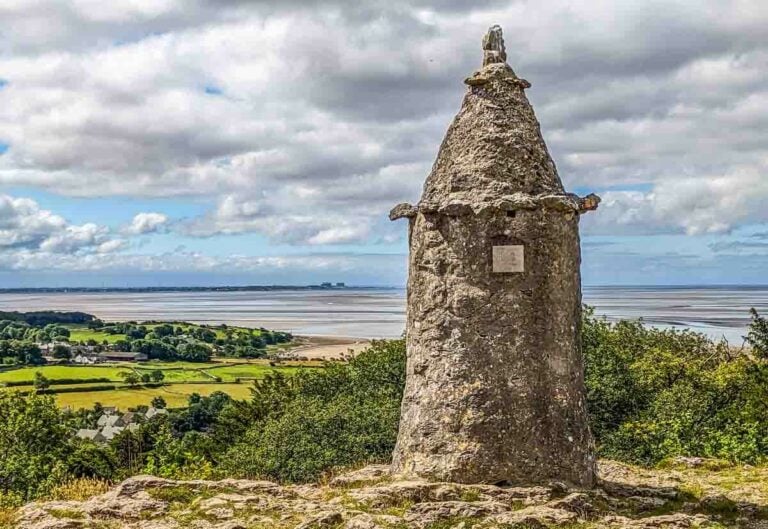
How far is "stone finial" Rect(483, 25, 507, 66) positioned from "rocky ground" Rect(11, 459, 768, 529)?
6.18 metres

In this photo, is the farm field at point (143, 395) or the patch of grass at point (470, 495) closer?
the patch of grass at point (470, 495)

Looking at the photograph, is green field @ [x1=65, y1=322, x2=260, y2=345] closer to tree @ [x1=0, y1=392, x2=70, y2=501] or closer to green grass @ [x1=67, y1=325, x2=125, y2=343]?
green grass @ [x1=67, y1=325, x2=125, y2=343]

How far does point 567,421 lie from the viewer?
1073 centimetres

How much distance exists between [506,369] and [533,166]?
2.87 meters

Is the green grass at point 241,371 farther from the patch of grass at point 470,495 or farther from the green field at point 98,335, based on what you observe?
the patch of grass at point 470,495

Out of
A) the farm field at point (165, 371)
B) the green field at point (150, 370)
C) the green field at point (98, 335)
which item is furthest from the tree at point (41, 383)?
the green field at point (98, 335)

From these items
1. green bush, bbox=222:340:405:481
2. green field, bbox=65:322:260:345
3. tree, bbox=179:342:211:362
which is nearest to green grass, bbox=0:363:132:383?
tree, bbox=179:342:211:362

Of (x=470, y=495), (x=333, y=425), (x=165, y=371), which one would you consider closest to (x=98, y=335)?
(x=165, y=371)

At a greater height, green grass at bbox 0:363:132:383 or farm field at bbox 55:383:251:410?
green grass at bbox 0:363:132:383

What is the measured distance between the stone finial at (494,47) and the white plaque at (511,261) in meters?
3.09

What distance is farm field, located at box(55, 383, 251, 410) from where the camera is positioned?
64250 mm

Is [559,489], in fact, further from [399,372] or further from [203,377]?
[203,377]

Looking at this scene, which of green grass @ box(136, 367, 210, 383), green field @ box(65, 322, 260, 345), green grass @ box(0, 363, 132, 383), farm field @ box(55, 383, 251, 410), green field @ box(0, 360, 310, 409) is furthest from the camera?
green field @ box(65, 322, 260, 345)

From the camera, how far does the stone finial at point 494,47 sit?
11992 mm
